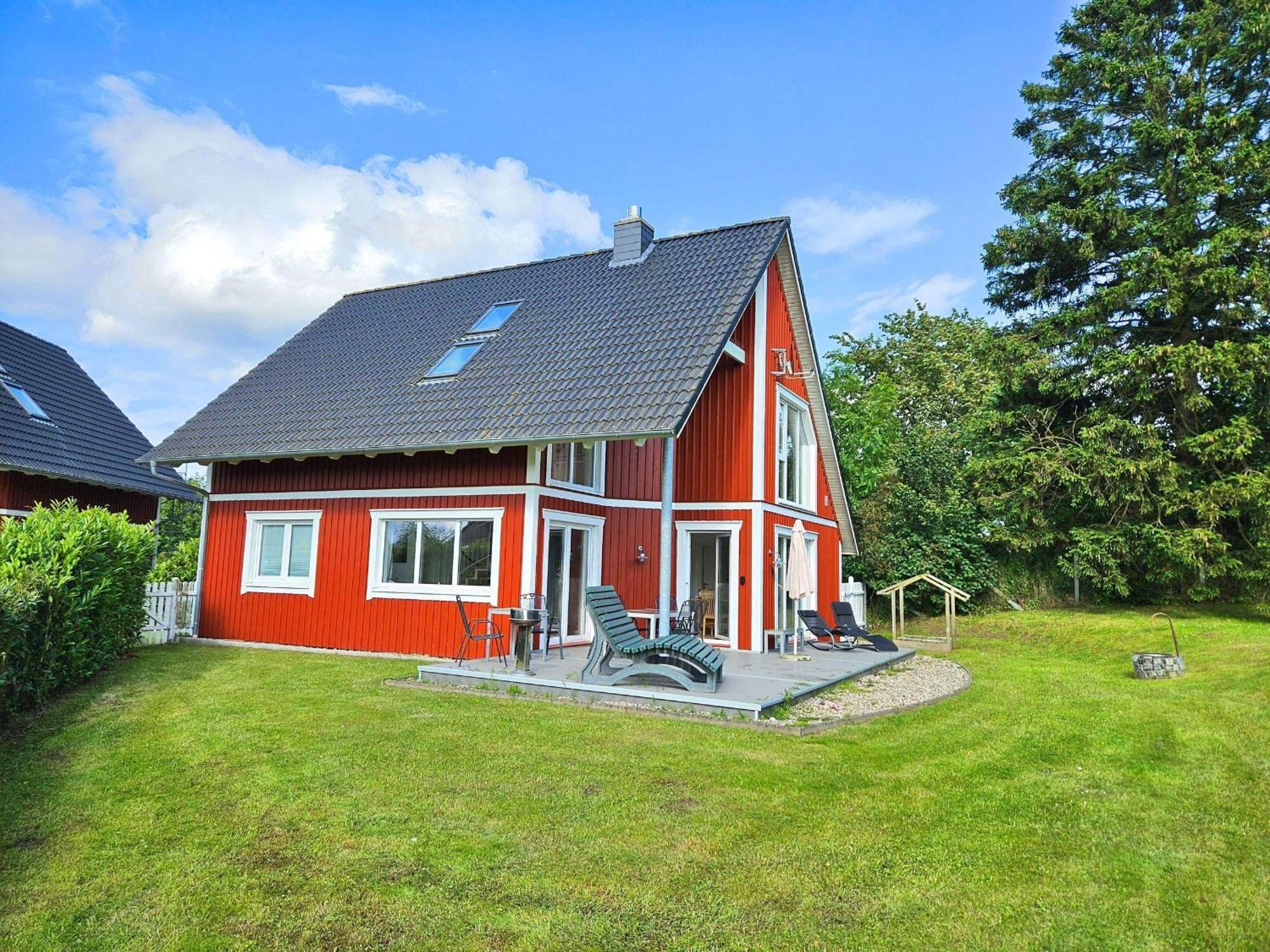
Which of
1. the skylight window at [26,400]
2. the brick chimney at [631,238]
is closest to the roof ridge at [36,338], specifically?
the skylight window at [26,400]

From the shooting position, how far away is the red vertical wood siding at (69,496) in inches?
556

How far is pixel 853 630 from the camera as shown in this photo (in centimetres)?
1375

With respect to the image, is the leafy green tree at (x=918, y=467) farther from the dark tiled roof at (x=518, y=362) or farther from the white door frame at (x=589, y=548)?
the white door frame at (x=589, y=548)

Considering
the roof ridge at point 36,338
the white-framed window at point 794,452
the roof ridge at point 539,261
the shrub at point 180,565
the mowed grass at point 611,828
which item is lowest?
the mowed grass at point 611,828

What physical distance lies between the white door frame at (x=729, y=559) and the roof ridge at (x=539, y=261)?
5.41 metres

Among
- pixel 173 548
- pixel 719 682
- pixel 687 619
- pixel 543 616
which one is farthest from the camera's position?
pixel 173 548

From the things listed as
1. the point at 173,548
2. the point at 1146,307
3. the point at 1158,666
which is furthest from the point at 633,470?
the point at 173,548

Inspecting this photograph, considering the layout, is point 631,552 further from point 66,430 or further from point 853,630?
point 66,430

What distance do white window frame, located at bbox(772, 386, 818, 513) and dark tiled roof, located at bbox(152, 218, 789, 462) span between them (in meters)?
3.05

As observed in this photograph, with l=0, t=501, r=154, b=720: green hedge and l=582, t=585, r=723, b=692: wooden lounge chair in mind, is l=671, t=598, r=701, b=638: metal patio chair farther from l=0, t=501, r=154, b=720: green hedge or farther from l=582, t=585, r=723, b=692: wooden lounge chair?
l=0, t=501, r=154, b=720: green hedge

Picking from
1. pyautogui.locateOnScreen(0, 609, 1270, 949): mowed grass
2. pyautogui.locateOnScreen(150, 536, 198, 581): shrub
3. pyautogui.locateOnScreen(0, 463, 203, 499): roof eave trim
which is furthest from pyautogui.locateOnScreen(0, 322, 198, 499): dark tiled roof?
pyautogui.locateOnScreen(0, 609, 1270, 949): mowed grass

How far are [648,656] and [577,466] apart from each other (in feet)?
16.6

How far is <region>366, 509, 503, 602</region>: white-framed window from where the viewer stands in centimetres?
1145

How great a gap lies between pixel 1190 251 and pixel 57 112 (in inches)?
875
